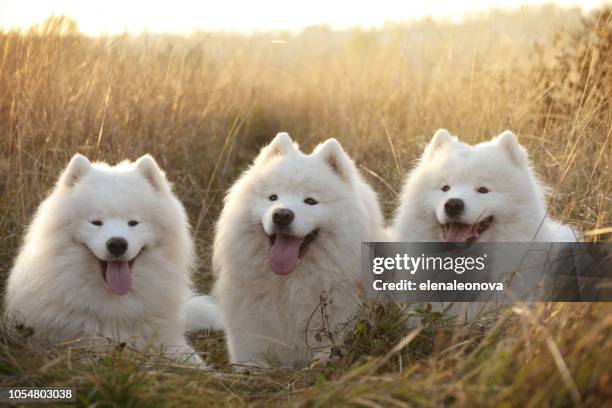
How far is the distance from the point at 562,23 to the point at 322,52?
16.2ft

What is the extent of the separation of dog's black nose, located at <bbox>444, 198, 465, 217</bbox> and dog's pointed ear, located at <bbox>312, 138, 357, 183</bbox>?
65cm

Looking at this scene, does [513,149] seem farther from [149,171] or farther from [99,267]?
[99,267]

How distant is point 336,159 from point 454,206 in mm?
788

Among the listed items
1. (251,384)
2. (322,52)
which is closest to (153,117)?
(251,384)

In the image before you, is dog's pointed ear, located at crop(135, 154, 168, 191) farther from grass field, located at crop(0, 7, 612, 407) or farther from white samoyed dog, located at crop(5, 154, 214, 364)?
grass field, located at crop(0, 7, 612, 407)

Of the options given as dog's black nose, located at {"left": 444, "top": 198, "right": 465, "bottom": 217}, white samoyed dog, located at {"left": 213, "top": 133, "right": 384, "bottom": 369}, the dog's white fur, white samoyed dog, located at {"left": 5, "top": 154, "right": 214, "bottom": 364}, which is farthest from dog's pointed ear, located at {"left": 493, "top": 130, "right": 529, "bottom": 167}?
white samoyed dog, located at {"left": 5, "top": 154, "right": 214, "bottom": 364}

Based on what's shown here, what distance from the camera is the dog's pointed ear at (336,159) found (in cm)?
448

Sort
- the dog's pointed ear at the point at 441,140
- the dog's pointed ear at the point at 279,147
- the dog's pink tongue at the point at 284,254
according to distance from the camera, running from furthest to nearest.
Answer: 1. the dog's pointed ear at the point at 441,140
2. the dog's pointed ear at the point at 279,147
3. the dog's pink tongue at the point at 284,254

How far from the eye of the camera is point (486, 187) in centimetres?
436

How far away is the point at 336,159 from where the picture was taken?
14.8 feet

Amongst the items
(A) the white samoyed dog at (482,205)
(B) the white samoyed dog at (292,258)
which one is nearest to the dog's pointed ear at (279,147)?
(B) the white samoyed dog at (292,258)

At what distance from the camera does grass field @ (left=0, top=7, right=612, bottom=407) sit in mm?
2857

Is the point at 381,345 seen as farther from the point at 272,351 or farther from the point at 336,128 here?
the point at 336,128

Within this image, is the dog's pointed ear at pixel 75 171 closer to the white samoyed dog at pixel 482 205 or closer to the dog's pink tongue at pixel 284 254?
the dog's pink tongue at pixel 284 254
